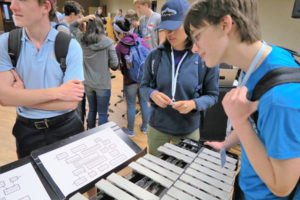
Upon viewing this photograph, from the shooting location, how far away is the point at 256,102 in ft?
2.32

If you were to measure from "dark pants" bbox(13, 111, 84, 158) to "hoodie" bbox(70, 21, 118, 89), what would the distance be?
144 centimetres

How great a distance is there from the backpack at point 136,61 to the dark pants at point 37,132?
1.70m

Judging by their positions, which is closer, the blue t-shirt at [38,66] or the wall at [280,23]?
the blue t-shirt at [38,66]

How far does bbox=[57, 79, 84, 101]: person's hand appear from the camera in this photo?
4.27 ft

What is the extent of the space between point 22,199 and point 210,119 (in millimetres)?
2652

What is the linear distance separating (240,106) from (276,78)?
0.15 meters

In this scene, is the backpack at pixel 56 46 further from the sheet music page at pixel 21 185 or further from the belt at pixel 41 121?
the sheet music page at pixel 21 185

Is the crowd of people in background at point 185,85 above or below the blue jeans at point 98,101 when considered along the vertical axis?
above

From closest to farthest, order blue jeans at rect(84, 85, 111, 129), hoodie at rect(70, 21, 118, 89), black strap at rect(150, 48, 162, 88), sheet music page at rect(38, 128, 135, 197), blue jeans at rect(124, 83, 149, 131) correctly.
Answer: sheet music page at rect(38, 128, 135, 197)
black strap at rect(150, 48, 162, 88)
hoodie at rect(70, 21, 118, 89)
blue jeans at rect(84, 85, 111, 129)
blue jeans at rect(124, 83, 149, 131)

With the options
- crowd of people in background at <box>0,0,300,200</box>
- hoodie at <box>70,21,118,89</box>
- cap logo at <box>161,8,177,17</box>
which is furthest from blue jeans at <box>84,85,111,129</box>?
cap logo at <box>161,8,177,17</box>

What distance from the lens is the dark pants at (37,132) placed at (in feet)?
4.51

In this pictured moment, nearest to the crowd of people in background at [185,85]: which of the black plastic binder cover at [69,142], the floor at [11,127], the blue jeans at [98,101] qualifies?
the black plastic binder cover at [69,142]

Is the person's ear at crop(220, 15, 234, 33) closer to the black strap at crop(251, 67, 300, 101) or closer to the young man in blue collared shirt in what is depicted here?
the black strap at crop(251, 67, 300, 101)

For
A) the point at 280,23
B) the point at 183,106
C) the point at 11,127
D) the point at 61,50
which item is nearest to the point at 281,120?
the point at 183,106
